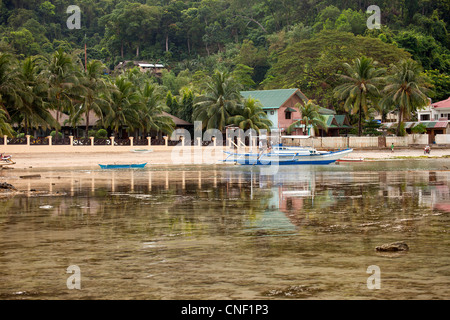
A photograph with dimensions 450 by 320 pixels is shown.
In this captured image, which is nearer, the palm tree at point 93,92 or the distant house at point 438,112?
the palm tree at point 93,92

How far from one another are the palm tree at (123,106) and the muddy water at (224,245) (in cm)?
3313

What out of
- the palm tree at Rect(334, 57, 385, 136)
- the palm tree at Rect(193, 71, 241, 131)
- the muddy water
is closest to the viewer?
the muddy water

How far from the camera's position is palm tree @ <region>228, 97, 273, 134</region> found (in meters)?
60.1

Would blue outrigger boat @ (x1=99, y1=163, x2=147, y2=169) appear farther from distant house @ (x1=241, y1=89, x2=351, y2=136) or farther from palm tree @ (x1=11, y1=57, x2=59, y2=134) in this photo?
distant house @ (x1=241, y1=89, x2=351, y2=136)

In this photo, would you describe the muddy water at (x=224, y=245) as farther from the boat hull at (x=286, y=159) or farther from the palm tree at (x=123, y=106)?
the palm tree at (x=123, y=106)

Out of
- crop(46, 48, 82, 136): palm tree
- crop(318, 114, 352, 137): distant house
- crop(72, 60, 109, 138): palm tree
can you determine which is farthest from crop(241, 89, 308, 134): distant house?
crop(46, 48, 82, 136): palm tree

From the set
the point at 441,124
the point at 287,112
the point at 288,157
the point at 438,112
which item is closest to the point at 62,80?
the point at 288,157

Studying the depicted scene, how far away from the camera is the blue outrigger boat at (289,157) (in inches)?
1790

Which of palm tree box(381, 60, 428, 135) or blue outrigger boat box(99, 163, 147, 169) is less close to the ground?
palm tree box(381, 60, 428, 135)

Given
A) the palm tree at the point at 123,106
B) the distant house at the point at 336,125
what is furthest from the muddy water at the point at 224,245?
the distant house at the point at 336,125

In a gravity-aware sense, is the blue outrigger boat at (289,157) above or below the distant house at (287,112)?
below

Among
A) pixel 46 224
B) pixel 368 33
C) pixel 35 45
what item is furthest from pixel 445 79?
pixel 46 224

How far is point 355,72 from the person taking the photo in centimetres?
6650

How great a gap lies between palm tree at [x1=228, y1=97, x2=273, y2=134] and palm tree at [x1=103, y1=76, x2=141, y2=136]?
1084 centimetres
